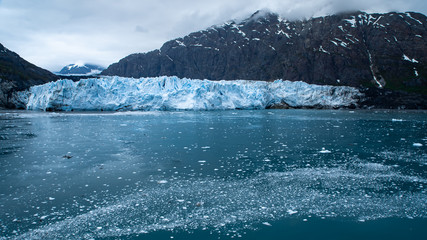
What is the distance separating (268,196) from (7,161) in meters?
8.81

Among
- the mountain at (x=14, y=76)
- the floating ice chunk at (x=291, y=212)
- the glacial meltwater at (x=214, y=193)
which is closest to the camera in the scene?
the glacial meltwater at (x=214, y=193)

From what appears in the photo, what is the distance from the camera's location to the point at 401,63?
284 ft

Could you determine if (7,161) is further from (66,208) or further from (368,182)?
(368,182)

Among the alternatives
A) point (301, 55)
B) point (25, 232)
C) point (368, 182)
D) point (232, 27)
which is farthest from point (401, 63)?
point (25, 232)

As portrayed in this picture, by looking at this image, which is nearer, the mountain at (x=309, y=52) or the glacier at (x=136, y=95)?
the glacier at (x=136, y=95)

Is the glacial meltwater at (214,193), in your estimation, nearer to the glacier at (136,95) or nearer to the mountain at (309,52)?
the glacier at (136,95)

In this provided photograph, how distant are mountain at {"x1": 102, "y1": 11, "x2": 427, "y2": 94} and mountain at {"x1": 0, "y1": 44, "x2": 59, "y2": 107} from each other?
74.6m

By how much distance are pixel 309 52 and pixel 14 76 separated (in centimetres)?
8991

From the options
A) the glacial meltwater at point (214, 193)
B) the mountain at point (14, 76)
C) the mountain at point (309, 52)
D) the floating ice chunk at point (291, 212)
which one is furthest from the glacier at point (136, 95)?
the mountain at point (309, 52)

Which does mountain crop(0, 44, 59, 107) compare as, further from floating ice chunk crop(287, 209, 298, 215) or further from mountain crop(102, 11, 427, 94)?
mountain crop(102, 11, 427, 94)

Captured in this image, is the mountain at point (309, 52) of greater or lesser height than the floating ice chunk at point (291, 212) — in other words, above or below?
above

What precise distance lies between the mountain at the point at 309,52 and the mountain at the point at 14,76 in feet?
245

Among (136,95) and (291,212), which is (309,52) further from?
(291,212)

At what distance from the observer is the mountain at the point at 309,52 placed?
3487 inches
